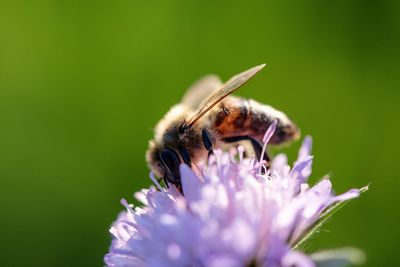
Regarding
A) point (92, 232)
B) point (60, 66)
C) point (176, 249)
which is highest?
point (60, 66)

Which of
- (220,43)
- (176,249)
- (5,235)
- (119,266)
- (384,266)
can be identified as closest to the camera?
(176,249)

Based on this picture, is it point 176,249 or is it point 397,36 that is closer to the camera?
point 176,249

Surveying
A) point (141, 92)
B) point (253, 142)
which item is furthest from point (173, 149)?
point (141, 92)

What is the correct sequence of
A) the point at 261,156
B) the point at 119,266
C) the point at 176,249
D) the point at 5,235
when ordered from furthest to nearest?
the point at 5,235 → the point at 261,156 → the point at 119,266 → the point at 176,249

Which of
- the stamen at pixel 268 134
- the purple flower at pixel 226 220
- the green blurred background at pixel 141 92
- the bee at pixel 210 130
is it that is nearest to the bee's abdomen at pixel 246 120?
the bee at pixel 210 130

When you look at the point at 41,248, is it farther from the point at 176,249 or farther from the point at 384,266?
the point at 176,249

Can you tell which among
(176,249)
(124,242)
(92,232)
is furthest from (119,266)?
(92,232)
